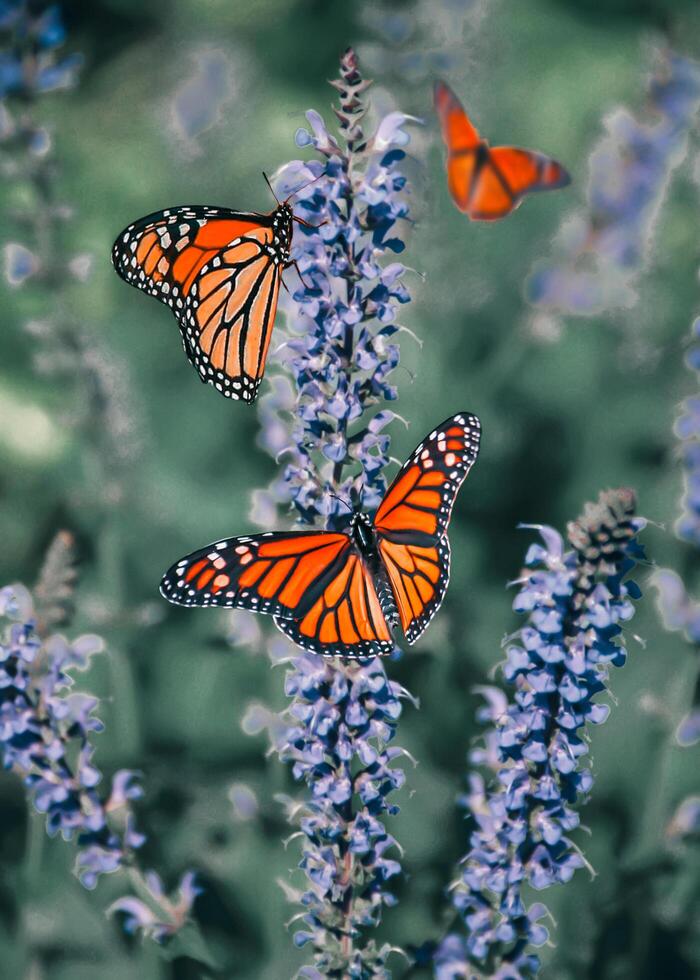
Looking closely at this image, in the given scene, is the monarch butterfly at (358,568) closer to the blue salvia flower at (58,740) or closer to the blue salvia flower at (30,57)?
the blue salvia flower at (58,740)

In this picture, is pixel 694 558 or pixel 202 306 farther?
pixel 694 558

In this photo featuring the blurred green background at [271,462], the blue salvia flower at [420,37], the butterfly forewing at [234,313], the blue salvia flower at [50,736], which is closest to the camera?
the blue salvia flower at [50,736]

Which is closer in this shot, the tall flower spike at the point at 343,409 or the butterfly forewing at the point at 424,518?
the tall flower spike at the point at 343,409

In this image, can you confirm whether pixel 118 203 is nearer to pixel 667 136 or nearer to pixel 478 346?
pixel 478 346

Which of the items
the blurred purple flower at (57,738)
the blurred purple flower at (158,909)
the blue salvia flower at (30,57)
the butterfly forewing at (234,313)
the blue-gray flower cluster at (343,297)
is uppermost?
the blue salvia flower at (30,57)

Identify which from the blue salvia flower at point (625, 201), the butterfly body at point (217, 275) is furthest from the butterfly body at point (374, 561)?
the blue salvia flower at point (625, 201)

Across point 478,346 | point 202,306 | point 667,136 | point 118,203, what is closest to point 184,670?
point 202,306

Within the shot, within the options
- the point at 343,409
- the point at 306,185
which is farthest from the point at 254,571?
the point at 306,185
